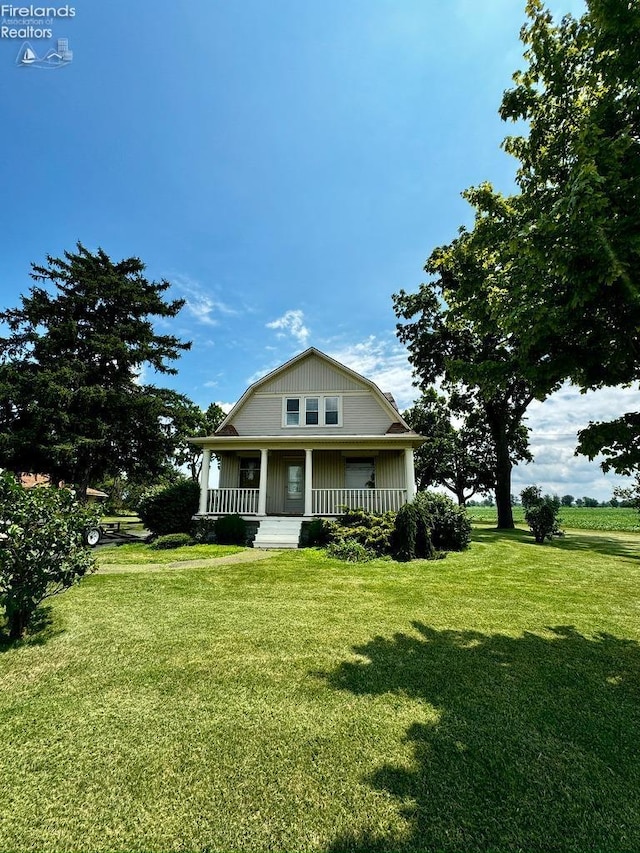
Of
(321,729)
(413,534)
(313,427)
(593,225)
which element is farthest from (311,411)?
(321,729)

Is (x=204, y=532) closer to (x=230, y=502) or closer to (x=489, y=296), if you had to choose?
(x=230, y=502)

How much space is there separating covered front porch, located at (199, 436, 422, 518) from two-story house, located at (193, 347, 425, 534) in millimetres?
39

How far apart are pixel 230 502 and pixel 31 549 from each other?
9963mm

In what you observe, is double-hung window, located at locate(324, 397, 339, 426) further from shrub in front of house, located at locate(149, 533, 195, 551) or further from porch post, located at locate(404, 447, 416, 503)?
shrub in front of house, located at locate(149, 533, 195, 551)

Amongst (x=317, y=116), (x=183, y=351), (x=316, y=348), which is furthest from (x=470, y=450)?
(x=317, y=116)

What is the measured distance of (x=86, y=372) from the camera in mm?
18703

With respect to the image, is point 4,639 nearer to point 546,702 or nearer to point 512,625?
point 546,702

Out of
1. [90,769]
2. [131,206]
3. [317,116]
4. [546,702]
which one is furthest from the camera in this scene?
[131,206]

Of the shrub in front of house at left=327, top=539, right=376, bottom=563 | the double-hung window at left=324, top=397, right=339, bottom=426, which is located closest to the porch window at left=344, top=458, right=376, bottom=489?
the double-hung window at left=324, top=397, right=339, bottom=426

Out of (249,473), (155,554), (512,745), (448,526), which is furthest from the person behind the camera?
(249,473)

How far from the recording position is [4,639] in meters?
4.45

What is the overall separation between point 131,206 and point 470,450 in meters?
27.9
